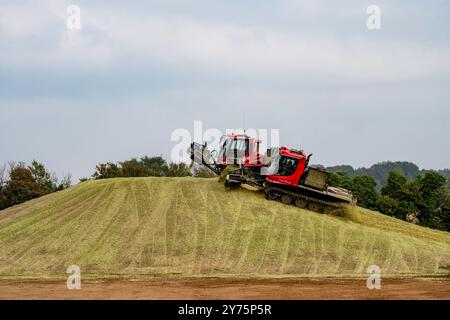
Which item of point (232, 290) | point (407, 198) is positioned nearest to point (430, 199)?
point (407, 198)

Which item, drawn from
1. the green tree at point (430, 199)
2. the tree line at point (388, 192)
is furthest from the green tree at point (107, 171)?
the green tree at point (430, 199)

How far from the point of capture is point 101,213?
3050 cm

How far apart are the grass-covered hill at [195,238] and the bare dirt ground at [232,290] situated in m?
1.32

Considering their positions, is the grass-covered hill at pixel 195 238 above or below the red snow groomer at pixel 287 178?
below

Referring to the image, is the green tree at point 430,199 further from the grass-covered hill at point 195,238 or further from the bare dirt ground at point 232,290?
the bare dirt ground at point 232,290

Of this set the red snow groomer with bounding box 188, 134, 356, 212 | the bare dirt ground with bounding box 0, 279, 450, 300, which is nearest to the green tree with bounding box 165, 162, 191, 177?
the red snow groomer with bounding box 188, 134, 356, 212

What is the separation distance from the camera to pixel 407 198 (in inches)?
2598

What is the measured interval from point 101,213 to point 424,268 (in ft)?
46.0

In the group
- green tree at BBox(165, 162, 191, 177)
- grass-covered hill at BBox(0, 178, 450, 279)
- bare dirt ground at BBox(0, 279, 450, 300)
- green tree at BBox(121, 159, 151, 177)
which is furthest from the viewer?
green tree at BBox(165, 162, 191, 177)

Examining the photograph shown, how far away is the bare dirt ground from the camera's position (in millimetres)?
20562

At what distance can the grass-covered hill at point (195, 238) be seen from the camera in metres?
25.1

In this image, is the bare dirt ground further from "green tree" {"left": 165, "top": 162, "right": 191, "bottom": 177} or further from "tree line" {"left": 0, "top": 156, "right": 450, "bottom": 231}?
"green tree" {"left": 165, "top": 162, "right": 191, "bottom": 177}

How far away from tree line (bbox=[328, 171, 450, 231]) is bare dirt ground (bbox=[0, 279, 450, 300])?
41137mm
